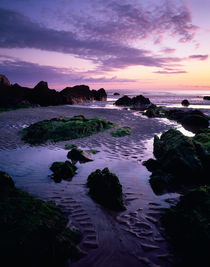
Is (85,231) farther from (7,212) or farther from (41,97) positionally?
(41,97)

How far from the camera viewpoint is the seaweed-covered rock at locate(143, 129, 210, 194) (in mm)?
6953

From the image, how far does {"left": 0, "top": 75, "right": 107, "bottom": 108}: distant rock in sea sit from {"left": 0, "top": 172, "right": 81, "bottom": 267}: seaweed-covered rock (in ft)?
120

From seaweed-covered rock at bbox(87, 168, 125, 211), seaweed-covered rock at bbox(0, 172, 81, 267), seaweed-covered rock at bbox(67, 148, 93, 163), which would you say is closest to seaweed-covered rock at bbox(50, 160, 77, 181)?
seaweed-covered rock at bbox(87, 168, 125, 211)

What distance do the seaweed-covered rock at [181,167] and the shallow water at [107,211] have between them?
1.60 ft

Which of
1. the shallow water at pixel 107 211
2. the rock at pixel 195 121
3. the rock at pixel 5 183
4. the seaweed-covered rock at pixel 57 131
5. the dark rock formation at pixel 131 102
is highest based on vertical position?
the dark rock formation at pixel 131 102

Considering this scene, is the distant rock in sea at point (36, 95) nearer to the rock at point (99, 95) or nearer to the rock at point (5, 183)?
the rock at point (99, 95)

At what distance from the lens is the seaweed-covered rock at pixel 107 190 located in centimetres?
548

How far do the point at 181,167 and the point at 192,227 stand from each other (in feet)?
11.9

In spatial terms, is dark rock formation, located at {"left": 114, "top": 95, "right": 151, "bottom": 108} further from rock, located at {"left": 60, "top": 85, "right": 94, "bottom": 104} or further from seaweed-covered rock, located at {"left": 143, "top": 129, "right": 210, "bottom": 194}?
seaweed-covered rock, located at {"left": 143, "top": 129, "right": 210, "bottom": 194}

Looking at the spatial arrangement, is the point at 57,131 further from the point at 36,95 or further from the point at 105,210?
the point at 36,95

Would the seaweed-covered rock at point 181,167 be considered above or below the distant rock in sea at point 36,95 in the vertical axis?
below

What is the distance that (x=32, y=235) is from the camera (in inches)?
140

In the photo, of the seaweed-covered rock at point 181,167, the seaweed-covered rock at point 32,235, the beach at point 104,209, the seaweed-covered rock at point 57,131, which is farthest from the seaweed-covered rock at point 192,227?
the seaweed-covered rock at point 57,131

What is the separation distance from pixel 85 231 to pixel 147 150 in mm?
7598
